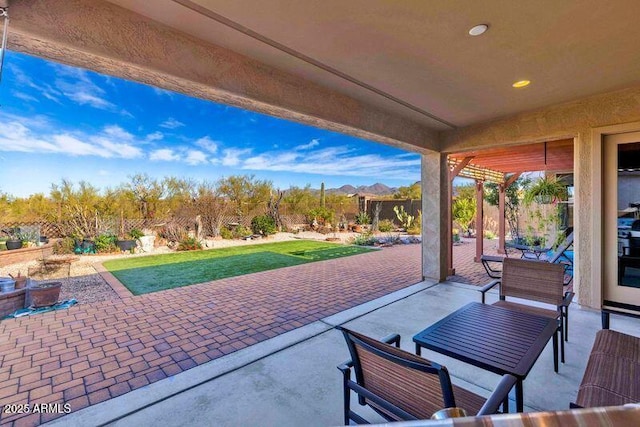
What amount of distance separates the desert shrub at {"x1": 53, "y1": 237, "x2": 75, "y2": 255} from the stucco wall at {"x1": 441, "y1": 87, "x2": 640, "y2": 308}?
40.1 feet

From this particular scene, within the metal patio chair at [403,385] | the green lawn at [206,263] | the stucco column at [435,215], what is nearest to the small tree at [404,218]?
the green lawn at [206,263]

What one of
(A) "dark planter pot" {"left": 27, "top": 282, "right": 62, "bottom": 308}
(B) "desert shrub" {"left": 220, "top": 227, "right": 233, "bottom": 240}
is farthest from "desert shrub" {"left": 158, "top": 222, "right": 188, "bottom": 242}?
(A) "dark planter pot" {"left": 27, "top": 282, "right": 62, "bottom": 308}

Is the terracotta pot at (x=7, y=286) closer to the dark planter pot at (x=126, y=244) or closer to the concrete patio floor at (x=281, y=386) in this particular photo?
the concrete patio floor at (x=281, y=386)

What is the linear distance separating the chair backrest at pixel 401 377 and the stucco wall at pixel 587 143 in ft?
14.5

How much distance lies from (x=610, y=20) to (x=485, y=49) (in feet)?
2.76

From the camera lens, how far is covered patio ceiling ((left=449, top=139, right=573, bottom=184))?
578 cm

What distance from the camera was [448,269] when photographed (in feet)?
20.1

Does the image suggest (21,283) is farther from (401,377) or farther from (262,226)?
(262,226)

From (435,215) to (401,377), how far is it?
4.94 metres

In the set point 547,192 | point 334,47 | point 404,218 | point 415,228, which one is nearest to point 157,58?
point 334,47

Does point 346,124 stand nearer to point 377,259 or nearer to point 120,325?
point 120,325

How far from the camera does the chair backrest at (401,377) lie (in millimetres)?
1205

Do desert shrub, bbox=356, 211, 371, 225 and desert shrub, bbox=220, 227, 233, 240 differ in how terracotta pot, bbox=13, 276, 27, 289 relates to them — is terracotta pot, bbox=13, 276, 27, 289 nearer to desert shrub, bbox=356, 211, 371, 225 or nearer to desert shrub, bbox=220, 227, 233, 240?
desert shrub, bbox=220, 227, 233, 240

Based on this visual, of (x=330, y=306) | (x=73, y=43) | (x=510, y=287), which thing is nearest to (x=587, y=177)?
(x=510, y=287)
